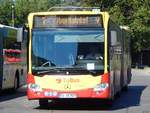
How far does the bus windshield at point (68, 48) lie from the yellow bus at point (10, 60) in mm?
5924

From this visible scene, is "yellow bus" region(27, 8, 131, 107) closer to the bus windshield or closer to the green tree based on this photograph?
the bus windshield

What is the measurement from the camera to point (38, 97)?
62.2 feet

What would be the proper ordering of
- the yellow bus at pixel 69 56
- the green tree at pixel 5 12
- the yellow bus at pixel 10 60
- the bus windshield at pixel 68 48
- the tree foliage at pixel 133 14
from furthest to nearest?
the green tree at pixel 5 12 < the tree foliage at pixel 133 14 < the yellow bus at pixel 10 60 < the bus windshield at pixel 68 48 < the yellow bus at pixel 69 56

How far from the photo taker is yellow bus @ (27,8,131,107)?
18906 mm

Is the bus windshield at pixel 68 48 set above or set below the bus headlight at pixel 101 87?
above

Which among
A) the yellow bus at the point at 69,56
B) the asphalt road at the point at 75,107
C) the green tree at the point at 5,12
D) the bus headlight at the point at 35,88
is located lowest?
the green tree at the point at 5,12

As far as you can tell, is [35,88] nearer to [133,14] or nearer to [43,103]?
[43,103]

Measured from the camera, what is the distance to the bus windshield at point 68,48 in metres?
19.0

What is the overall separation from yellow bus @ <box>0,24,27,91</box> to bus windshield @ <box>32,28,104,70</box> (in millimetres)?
5924

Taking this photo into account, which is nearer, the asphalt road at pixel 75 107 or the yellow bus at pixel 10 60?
the asphalt road at pixel 75 107

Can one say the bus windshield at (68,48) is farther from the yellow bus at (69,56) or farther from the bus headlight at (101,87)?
the bus headlight at (101,87)

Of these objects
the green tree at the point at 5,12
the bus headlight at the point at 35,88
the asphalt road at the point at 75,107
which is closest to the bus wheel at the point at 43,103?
the asphalt road at the point at 75,107

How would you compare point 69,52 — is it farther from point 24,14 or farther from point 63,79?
point 24,14

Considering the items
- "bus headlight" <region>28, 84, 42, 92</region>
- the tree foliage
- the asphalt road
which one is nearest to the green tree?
the tree foliage
